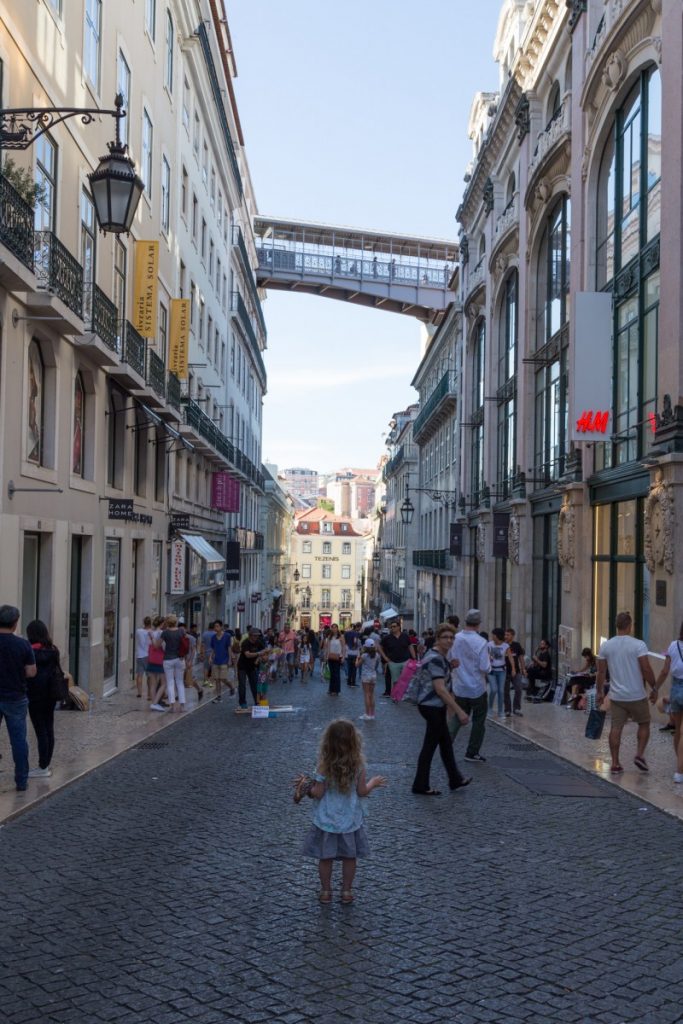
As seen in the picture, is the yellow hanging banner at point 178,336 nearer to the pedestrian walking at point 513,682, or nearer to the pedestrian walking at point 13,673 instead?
the pedestrian walking at point 513,682

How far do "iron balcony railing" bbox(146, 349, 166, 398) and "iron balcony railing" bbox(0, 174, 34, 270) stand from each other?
9.79 m

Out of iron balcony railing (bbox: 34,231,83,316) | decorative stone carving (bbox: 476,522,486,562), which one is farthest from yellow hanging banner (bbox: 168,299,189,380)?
decorative stone carving (bbox: 476,522,486,562)

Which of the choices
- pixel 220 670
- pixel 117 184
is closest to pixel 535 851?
pixel 117 184

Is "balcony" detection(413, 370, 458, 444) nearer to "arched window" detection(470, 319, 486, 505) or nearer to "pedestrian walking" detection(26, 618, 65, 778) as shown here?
"arched window" detection(470, 319, 486, 505)

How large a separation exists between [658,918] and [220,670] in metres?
16.3

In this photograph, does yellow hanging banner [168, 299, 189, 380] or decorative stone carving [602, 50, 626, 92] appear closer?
decorative stone carving [602, 50, 626, 92]

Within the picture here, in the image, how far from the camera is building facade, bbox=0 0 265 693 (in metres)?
15.4

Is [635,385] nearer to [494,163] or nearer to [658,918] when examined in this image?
[658,918]

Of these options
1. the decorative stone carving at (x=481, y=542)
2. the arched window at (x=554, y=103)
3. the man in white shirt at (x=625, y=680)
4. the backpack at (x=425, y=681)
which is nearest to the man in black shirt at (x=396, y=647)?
the man in white shirt at (x=625, y=680)

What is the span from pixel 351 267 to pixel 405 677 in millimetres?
50040

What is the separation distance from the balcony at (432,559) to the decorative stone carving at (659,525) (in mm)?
27450

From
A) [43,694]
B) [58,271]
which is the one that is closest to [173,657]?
[58,271]

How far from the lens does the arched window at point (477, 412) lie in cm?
3906

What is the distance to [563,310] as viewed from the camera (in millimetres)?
26078
